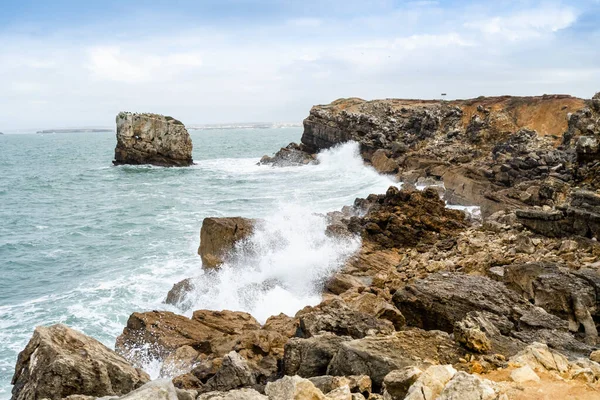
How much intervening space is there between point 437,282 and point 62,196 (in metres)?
40.5

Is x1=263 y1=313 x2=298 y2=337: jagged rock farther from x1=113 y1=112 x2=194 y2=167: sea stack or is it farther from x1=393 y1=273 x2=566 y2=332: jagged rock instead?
x1=113 y1=112 x2=194 y2=167: sea stack

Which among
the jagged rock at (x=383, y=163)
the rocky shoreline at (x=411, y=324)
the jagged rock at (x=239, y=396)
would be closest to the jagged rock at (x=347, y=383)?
the rocky shoreline at (x=411, y=324)

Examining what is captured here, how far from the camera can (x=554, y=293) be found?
36.7ft

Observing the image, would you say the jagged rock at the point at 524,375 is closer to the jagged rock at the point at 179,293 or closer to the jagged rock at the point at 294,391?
the jagged rock at the point at 294,391

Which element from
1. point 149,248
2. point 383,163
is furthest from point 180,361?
point 383,163

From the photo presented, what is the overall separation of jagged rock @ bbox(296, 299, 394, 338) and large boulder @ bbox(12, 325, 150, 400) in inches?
131

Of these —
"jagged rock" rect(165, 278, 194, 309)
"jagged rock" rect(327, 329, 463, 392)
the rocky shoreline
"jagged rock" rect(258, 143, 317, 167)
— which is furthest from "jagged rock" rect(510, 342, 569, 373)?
"jagged rock" rect(258, 143, 317, 167)

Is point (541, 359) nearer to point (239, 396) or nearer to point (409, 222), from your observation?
point (239, 396)

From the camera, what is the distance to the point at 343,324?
986cm

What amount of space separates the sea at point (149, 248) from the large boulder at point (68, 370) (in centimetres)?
402

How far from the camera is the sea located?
55.4ft

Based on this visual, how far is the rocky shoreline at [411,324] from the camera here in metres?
7.02

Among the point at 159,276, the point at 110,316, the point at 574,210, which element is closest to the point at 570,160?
the point at 574,210

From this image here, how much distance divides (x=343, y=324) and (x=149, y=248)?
17.5 metres
